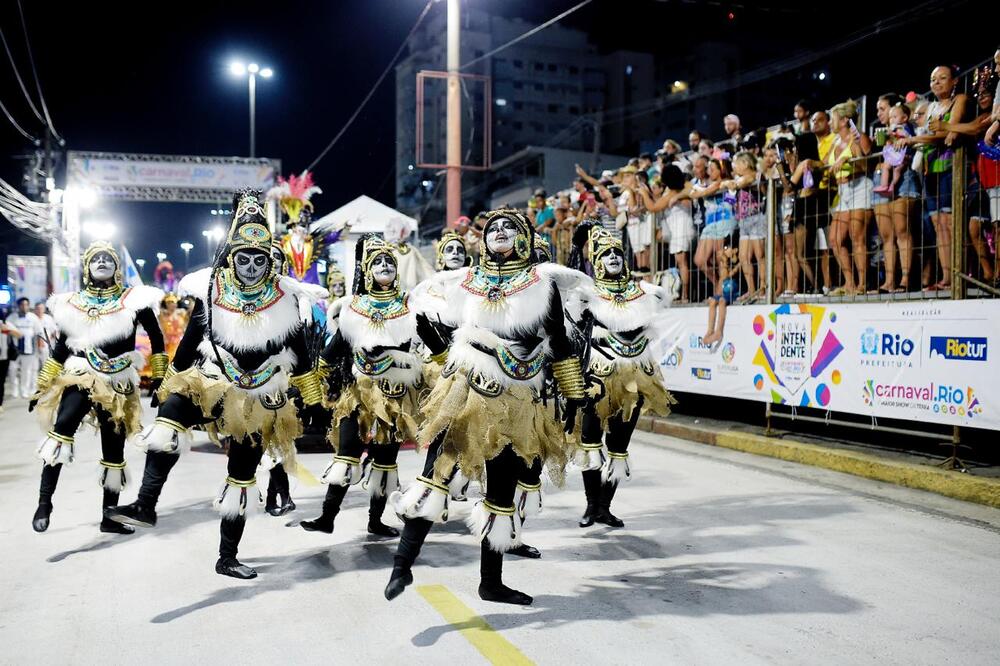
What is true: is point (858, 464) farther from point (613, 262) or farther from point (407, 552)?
point (407, 552)

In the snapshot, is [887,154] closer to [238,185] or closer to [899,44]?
[899,44]

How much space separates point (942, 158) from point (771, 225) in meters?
2.45

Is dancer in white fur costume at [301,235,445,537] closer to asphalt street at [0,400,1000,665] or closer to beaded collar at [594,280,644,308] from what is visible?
asphalt street at [0,400,1000,665]

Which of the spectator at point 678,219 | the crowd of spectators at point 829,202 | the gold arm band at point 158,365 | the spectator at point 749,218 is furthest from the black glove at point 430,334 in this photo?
the spectator at point 678,219

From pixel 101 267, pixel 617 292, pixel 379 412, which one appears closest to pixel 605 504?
pixel 617 292

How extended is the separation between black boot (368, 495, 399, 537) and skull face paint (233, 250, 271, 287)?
208cm

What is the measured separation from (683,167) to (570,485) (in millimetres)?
7212

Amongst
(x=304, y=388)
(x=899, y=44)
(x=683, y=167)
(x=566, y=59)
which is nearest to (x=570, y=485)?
(x=304, y=388)

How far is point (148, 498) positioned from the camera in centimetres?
531

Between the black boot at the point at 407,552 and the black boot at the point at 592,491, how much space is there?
7.49 feet

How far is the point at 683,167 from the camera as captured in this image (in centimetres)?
1388

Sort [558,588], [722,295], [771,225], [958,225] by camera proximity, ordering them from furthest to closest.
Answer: [722,295] → [771,225] → [958,225] → [558,588]

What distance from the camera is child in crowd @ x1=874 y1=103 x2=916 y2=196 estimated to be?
906 centimetres

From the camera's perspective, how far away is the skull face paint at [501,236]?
4848mm
